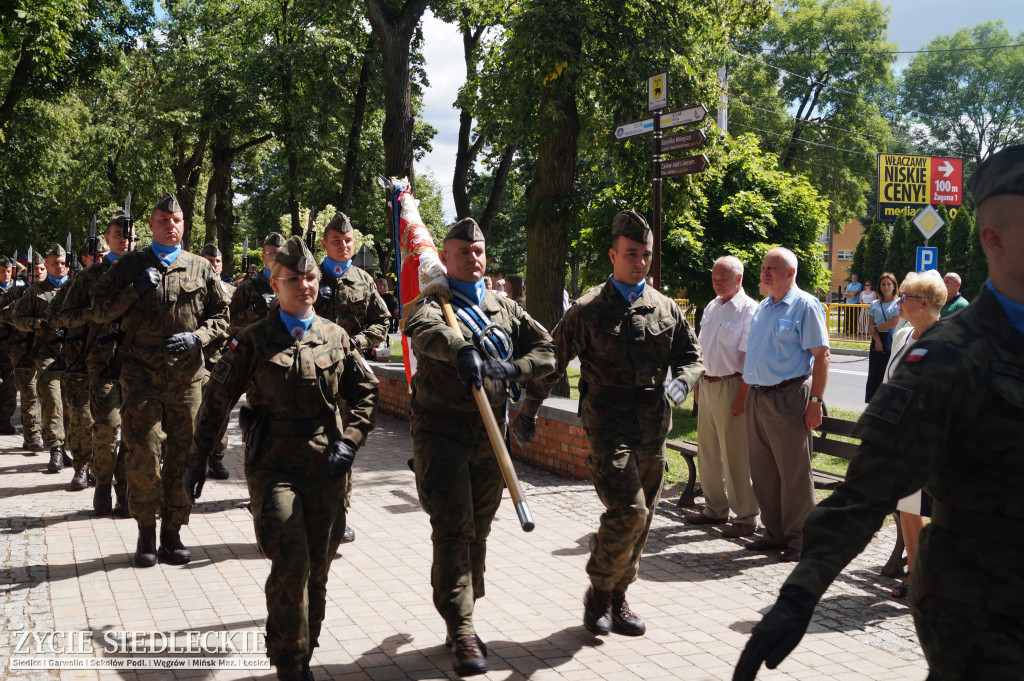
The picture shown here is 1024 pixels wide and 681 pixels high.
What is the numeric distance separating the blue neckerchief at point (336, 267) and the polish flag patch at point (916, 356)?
6.14 metres

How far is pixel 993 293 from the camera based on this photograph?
2.54m

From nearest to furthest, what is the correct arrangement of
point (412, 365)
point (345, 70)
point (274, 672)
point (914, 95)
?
point (274, 672) → point (412, 365) → point (345, 70) → point (914, 95)

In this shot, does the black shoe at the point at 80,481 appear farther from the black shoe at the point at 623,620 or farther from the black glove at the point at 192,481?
the black shoe at the point at 623,620

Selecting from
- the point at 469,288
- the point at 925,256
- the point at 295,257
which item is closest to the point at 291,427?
the point at 295,257

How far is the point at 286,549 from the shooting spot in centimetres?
430

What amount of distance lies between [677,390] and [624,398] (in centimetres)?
32

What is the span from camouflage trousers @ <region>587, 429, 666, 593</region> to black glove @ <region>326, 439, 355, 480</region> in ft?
4.80

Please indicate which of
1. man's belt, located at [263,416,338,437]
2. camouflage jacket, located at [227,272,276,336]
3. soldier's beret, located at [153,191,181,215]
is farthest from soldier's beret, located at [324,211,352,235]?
man's belt, located at [263,416,338,437]

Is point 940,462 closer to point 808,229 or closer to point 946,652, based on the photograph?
point 946,652

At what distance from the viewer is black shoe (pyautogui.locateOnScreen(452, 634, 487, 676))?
4.60 meters

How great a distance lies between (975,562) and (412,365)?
22.1 feet

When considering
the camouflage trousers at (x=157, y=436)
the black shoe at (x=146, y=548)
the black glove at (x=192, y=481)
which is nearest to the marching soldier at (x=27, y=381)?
the camouflage trousers at (x=157, y=436)

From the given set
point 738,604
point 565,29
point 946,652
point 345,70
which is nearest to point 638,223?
point 738,604

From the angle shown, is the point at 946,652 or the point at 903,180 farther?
the point at 903,180
